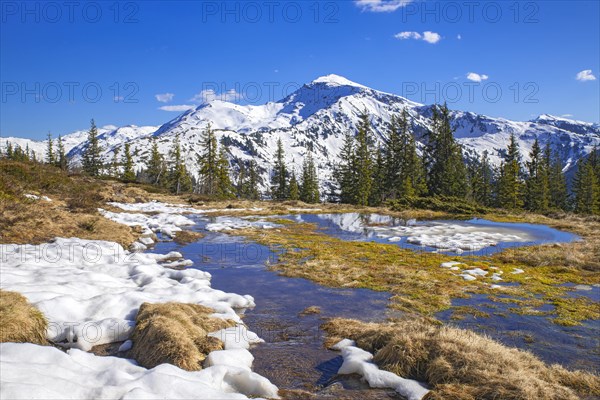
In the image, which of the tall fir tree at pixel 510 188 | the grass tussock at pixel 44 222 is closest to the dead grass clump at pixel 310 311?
the grass tussock at pixel 44 222

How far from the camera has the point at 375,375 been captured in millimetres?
6504

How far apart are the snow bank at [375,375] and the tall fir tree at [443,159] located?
61.9 metres

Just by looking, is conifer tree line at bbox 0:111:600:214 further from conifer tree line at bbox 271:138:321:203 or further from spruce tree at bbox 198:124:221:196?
conifer tree line at bbox 271:138:321:203

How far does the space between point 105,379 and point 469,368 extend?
5.90 m

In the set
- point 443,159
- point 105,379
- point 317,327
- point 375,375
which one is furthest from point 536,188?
point 105,379

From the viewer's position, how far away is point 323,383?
654 cm

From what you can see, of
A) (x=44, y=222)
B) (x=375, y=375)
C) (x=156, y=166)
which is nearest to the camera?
(x=375, y=375)

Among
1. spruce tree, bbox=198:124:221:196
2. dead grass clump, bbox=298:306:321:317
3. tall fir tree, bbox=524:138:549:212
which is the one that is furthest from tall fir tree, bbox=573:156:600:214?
dead grass clump, bbox=298:306:321:317

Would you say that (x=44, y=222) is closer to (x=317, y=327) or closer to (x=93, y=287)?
(x=93, y=287)

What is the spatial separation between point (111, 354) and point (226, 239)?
17.2 m

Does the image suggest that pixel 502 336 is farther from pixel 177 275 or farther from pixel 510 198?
pixel 510 198

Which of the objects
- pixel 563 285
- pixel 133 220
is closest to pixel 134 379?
pixel 563 285

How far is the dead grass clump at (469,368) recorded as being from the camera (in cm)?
569

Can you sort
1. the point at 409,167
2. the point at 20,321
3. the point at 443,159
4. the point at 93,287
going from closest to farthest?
the point at 20,321 → the point at 93,287 → the point at 443,159 → the point at 409,167
